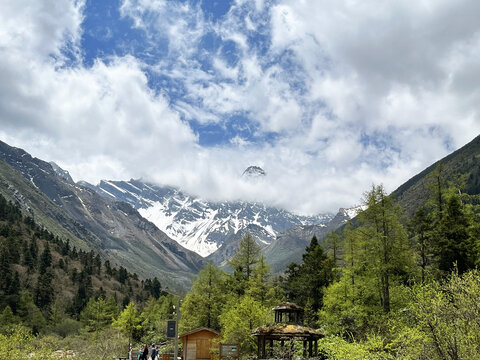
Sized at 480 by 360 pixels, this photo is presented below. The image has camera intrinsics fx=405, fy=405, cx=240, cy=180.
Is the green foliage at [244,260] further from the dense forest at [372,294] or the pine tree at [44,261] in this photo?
the pine tree at [44,261]

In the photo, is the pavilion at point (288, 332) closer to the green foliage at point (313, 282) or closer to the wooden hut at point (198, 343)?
the wooden hut at point (198, 343)

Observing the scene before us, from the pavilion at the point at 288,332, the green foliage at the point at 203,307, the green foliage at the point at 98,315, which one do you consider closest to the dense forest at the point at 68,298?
the green foliage at the point at 98,315

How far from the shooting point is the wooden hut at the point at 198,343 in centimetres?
4975

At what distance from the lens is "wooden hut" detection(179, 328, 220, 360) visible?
163 feet

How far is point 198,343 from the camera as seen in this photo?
165 feet

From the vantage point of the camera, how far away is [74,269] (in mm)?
156625

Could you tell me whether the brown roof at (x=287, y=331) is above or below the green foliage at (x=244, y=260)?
below

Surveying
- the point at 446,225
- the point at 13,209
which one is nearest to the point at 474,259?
the point at 446,225

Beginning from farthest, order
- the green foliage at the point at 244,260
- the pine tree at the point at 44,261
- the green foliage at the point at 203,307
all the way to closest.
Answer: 1. the pine tree at the point at 44,261
2. the green foliage at the point at 244,260
3. the green foliage at the point at 203,307

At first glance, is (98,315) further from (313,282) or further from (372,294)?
(372,294)

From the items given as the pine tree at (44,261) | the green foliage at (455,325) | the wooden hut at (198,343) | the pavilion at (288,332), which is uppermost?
the pine tree at (44,261)

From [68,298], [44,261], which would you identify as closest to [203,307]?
[68,298]

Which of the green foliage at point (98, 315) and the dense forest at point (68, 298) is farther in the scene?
the green foliage at point (98, 315)

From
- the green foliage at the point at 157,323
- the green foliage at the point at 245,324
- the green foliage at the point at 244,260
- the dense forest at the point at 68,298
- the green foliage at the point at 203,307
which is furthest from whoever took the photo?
the green foliage at the point at 157,323
